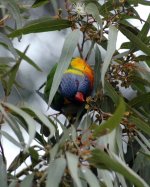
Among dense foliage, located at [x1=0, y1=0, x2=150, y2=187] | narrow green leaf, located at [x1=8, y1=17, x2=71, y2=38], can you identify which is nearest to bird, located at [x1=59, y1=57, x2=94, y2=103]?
dense foliage, located at [x1=0, y1=0, x2=150, y2=187]

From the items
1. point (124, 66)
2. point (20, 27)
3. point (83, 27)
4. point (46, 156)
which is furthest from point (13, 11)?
point (46, 156)

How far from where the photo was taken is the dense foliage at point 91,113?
1018 millimetres

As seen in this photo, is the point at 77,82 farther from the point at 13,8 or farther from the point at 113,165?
the point at 113,165

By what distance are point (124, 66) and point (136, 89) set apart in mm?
208

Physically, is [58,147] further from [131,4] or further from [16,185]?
[131,4]

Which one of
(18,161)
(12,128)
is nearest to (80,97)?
(18,161)

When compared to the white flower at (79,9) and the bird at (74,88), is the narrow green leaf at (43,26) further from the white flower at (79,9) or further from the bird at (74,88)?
the bird at (74,88)

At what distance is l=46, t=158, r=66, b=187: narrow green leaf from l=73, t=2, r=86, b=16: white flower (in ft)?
1.40

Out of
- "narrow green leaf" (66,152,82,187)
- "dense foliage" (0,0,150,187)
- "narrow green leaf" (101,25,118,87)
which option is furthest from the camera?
"narrow green leaf" (101,25,118,87)

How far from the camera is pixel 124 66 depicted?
127 cm

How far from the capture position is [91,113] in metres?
1.31

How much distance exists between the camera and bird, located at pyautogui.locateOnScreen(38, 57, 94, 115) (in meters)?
1.55

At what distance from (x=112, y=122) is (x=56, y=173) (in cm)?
13

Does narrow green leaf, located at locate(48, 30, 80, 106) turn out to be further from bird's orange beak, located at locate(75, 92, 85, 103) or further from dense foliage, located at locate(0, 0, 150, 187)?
bird's orange beak, located at locate(75, 92, 85, 103)
